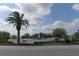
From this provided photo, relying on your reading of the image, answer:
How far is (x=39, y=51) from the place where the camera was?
3016 mm

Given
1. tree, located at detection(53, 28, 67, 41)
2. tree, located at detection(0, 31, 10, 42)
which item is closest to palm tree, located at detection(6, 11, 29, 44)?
tree, located at detection(0, 31, 10, 42)

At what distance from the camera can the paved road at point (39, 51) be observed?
3002 millimetres

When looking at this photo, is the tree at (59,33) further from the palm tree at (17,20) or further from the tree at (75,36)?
the palm tree at (17,20)

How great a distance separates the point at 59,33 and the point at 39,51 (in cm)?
42

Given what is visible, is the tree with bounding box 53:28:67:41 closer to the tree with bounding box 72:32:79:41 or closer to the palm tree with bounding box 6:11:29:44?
the tree with bounding box 72:32:79:41

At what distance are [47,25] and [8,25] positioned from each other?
0.60m

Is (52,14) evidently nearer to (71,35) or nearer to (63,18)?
(63,18)

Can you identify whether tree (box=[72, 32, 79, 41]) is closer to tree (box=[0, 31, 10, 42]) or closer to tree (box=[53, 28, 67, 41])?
tree (box=[53, 28, 67, 41])

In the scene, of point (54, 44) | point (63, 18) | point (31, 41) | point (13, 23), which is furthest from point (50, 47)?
point (13, 23)

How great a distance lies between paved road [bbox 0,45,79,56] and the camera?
118 inches

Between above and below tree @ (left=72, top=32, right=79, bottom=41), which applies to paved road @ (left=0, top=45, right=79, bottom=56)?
below

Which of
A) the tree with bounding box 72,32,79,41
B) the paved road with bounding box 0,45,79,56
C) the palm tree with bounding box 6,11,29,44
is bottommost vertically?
the paved road with bounding box 0,45,79,56

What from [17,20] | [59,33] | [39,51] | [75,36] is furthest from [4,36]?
[75,36]

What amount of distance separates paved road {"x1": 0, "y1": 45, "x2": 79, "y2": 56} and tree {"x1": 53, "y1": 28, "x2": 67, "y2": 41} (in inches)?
6.8
